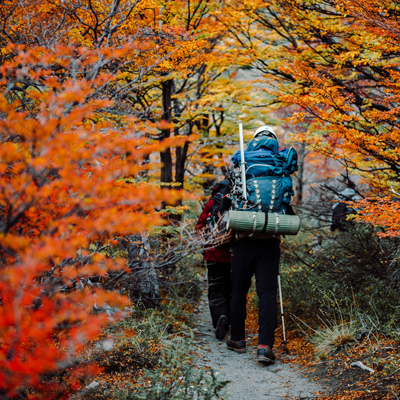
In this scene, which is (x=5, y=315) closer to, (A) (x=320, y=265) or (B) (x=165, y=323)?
(B) (x=165, y=323)

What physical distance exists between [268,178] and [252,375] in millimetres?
1970

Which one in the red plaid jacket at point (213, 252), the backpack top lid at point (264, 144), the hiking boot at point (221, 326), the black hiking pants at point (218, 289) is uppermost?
the backpack top lid at point (264, 144)

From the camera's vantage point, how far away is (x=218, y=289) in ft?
16.5

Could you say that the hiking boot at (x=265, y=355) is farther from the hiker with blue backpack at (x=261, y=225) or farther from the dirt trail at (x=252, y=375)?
the dirt trail at (x=252, y=375)

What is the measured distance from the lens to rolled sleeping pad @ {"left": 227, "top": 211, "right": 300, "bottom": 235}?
375 cm

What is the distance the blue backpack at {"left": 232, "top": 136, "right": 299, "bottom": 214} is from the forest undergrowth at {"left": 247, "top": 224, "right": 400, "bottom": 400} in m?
1.24

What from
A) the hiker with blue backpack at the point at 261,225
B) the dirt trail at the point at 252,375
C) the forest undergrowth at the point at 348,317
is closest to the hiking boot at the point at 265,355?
the hiker with blue backpack at the point at 261,225

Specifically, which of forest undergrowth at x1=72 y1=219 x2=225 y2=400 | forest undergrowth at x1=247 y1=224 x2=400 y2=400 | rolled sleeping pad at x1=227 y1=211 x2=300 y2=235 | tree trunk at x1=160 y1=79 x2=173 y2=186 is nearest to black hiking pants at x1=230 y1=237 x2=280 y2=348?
rolled sleeping pad at x1=227 y1=211 x2=300 y2=235

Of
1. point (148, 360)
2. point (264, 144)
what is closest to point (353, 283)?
point (264, 144)

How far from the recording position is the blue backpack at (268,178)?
400 cm

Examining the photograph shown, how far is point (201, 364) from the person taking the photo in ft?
Result: 12.7

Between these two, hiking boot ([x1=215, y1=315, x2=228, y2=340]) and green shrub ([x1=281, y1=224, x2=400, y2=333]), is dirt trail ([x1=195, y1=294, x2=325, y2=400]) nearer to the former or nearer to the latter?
hiking boot ([x1=215, y1=315, x2=228, y2=340])

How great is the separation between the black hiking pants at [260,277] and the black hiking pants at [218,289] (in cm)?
61

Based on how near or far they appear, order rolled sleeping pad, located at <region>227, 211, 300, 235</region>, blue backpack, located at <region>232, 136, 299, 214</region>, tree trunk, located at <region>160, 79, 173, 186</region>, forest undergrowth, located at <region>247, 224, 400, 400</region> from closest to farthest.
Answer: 1. forest undergrowth, located at <region>247, 224, 400, 400</region>
2. rolled sleeping pad, located at <region>227, 211, 300, 235</region>
3. blue backpack, located at <region>232, 136, 299, 214</region>
4. tree trunk, located at <region>160, 79, 173, 186</region>
